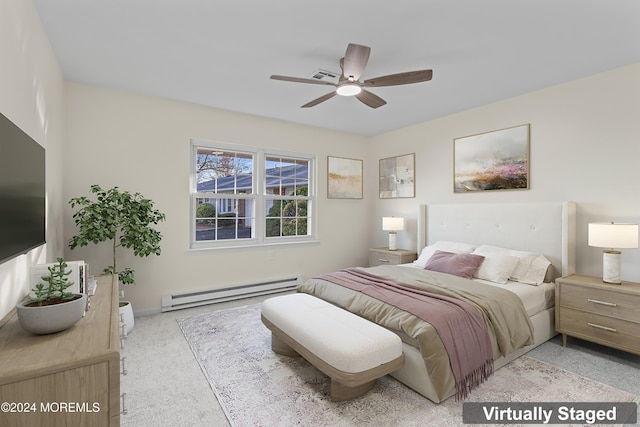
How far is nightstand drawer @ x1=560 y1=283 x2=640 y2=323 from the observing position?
2.41m

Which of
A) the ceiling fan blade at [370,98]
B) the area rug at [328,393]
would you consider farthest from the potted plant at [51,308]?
the ceiling fan blade at [370,98]

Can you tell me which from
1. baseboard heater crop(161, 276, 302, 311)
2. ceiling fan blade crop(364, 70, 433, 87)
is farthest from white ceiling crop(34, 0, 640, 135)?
baseboard heater crop(161, 276, 302, 311)

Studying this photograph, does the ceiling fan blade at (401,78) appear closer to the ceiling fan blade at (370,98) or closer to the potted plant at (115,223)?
the ceiling fan blade at (370,98)

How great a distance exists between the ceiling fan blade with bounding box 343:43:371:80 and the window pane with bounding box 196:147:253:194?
242cm

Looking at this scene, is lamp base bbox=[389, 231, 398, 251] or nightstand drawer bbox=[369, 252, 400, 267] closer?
nightstand drawer bbox=[369, 252, 400, 267]

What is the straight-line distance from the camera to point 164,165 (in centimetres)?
371

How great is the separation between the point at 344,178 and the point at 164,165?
2821mm

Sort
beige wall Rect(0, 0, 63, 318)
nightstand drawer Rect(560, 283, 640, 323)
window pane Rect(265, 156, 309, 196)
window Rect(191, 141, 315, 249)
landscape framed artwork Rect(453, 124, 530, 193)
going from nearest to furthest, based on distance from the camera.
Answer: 1. beige wall Rect(0, 0, 63, 318)
2. nightstand drawer Rect(560, 283, 640, 323)
3. landscape framed artwork Rect(453, 124, 530, 193)
4. window Rect(191, 141, 315, 249)
5. window pane Rect(265, 156, 309, 196)

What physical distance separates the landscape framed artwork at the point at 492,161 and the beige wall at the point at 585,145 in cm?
8

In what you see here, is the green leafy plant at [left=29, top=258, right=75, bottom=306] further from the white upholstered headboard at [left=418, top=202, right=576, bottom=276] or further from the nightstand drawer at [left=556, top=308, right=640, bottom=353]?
the white upholstered headboard at [left=418, top=202, right=576, bottom=276]

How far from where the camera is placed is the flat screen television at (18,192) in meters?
1.29

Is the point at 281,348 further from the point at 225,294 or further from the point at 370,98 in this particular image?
the point at 370,98

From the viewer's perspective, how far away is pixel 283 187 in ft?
15.6

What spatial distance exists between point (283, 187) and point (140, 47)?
2.62 m
